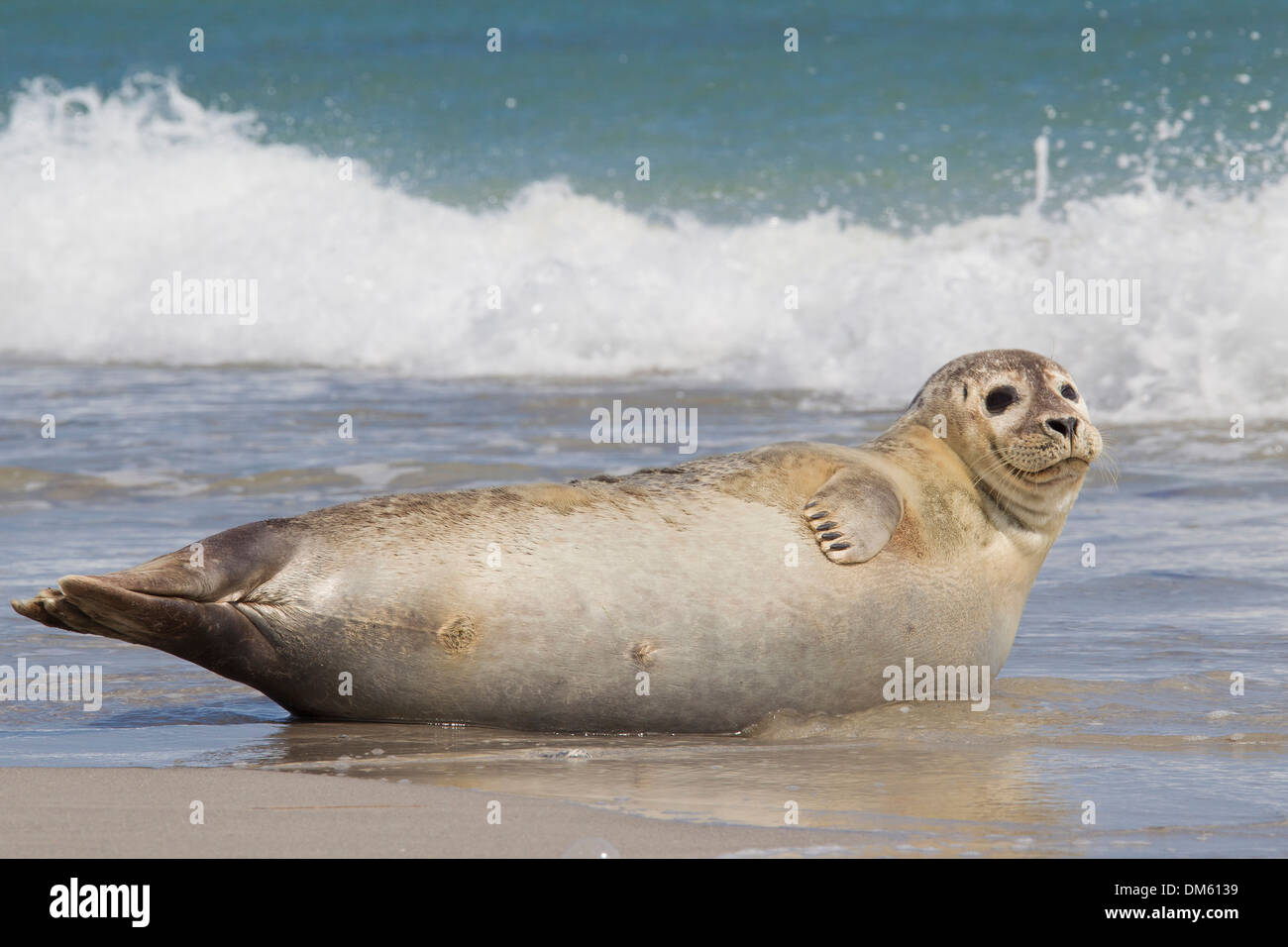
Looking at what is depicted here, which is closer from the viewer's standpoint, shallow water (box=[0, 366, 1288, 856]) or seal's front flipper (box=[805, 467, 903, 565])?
shallow water (box=[0, 366, 1288, 856])

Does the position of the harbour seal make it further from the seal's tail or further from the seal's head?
the seal's head

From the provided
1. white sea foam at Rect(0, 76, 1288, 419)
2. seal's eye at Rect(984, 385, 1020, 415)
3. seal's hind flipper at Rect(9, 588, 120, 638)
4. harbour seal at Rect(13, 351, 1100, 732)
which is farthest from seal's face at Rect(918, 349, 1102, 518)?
white sea foam at Rect(0, 76, 1288, 419)

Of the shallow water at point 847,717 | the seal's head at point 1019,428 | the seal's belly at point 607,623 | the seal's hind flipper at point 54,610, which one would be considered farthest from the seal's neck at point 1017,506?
the seal's hind flipper at point 54,610

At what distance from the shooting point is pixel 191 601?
15.5ft

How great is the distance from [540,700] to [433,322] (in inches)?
479

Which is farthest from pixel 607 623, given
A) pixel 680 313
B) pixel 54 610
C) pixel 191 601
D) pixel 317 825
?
pixel 680 313

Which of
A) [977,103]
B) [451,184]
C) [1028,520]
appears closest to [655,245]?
[451,184]

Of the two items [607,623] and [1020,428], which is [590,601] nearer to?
[607,623]

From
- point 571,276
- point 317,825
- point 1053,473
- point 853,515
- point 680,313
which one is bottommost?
point 317,825

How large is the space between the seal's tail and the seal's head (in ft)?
7.10

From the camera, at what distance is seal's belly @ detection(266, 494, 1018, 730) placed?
16.1ft

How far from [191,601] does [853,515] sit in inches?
71.5

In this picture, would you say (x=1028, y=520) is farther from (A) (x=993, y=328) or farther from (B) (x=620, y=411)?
(A) (x=993, y=328)

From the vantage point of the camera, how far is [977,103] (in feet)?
81.4
